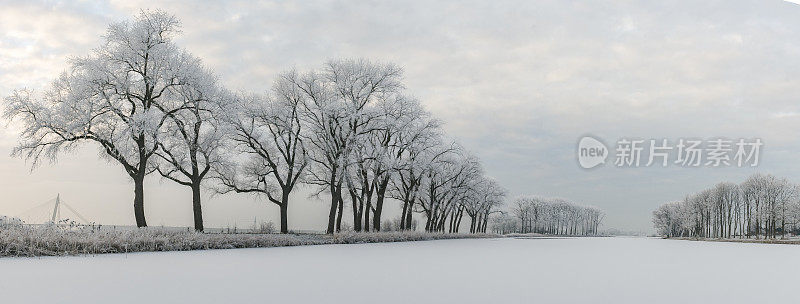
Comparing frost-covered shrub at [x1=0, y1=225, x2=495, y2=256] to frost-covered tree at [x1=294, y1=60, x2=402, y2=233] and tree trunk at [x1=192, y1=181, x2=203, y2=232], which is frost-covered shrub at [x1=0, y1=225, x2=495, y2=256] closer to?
tree trunk at [x1=192, y1=181, x2=203, y2=232]

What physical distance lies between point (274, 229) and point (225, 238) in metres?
12.3

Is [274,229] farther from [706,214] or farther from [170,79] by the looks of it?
[706,214]

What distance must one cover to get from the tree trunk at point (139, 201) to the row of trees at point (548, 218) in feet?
277

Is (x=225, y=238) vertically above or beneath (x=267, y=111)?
beneath

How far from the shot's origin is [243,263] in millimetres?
13109

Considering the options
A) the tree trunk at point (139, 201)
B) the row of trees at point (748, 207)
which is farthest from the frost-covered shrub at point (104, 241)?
the row of trees at point (748, 207)

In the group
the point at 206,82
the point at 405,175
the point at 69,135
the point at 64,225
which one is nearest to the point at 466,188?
the point at 405,175

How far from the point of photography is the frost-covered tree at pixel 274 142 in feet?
95.2

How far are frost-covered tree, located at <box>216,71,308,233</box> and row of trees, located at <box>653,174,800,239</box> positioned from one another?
53.6 m

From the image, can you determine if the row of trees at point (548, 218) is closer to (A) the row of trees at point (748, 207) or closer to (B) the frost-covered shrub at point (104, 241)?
(A) the row of trees at point (748, 207)

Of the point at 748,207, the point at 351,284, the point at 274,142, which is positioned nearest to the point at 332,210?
the point at 274,142

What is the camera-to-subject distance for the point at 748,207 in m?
65.9

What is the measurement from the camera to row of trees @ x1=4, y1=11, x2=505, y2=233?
22.7 m

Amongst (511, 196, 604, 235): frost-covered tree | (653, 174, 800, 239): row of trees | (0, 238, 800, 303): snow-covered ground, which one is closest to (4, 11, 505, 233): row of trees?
(0, 238, 800, 303): snow-covered ground
